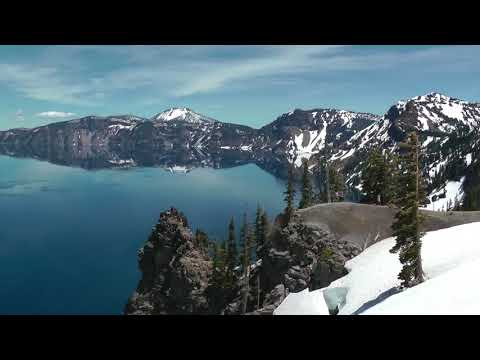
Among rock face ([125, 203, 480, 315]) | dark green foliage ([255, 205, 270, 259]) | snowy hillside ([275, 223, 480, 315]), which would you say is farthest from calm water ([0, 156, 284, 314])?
snowy hillside ([275, 223, 480, 315])

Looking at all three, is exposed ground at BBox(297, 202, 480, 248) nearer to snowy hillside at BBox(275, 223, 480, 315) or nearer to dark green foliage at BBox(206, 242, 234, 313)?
snowy hillside at BBox(275, 223, 480, 315)

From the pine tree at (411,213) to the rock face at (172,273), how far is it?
4719 centimetres

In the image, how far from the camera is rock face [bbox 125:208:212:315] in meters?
74.7

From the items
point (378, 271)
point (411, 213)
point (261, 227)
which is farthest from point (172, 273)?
point (411, 213)

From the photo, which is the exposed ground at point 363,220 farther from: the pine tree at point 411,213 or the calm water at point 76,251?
the calm water at point 76,251

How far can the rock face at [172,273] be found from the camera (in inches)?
2940

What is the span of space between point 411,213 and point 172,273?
55204 millimetres

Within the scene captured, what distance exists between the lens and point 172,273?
7819 centimetres

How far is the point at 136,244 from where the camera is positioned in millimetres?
130000

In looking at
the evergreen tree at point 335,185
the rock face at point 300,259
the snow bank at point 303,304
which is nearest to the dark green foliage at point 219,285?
the rock face at point 300,259

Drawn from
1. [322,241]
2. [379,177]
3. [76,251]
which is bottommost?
[76,251]

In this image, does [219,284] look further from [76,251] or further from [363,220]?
[76,251]
